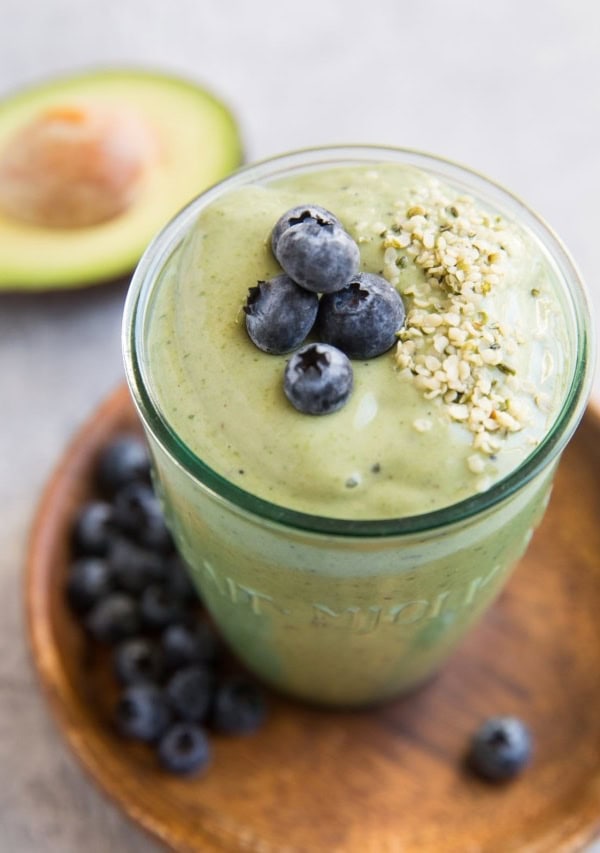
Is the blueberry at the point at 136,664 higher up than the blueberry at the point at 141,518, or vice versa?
the blueberry at the point at 141,518

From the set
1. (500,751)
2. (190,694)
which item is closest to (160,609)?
(190,694)

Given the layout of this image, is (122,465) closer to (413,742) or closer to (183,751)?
(183,751)

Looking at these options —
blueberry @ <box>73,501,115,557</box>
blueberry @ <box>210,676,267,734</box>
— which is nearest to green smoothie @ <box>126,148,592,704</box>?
blueberry @ <box>210,676,267,734</box>

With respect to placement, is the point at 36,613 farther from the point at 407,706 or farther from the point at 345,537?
the point at 345,537

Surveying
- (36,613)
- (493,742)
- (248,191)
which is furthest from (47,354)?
(493,742)

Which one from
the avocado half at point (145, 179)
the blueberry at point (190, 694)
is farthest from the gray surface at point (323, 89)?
the blueberry at point (190, 694)

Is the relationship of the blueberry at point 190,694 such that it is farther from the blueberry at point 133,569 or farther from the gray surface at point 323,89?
the gray surface at point 323,89
